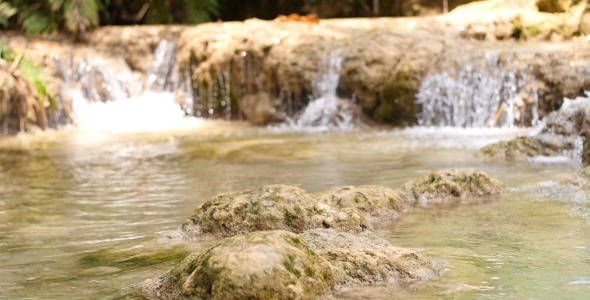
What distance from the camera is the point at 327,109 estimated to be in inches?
489

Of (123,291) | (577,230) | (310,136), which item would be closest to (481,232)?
(577,230)

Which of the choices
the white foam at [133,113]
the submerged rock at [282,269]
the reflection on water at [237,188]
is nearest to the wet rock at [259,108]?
the white foam at [133,113]

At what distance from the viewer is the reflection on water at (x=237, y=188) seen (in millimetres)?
3383

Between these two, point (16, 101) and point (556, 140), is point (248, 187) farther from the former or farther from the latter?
point (16, 101)

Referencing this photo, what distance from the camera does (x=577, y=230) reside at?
4.17 meters

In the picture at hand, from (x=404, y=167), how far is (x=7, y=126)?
7.90 m

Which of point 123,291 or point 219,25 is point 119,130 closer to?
point 219,25

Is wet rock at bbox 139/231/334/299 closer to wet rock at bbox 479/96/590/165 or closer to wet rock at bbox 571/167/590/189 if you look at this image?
wet rock at bbox 571/167/590/189

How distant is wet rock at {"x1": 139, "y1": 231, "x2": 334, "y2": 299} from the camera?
2.78 metres

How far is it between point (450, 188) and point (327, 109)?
7.15 meters

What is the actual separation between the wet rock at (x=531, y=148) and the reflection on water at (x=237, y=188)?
30 cm

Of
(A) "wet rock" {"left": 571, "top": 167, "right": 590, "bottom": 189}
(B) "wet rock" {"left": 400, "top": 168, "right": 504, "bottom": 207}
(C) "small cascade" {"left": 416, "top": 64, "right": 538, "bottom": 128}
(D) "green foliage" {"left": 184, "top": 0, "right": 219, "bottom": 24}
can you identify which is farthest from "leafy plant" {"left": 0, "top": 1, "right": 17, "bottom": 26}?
(A) "wet rock" {"left": 571, "top": 167, "right": 590, "bottom": 189}

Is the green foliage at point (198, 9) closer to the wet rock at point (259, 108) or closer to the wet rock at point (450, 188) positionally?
the wet rock at point (259, 108)

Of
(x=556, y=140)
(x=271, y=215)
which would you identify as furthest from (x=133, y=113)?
(x=271, y=215)
